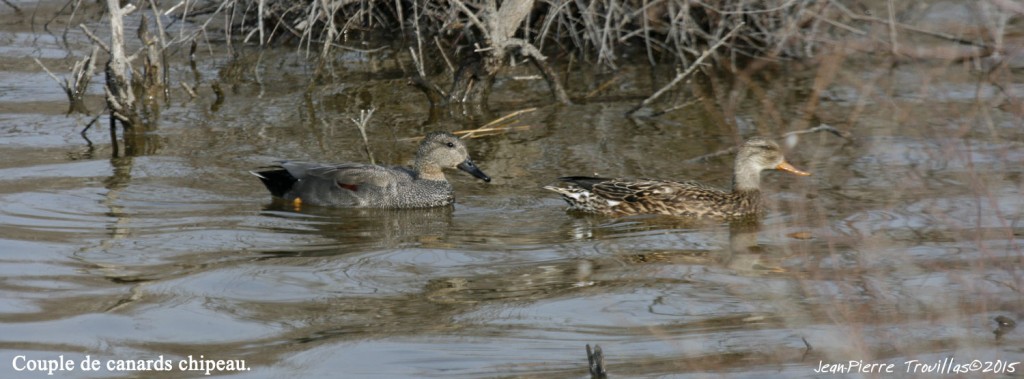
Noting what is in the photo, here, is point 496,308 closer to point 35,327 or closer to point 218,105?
point 35,327

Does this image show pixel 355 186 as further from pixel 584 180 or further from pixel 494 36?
pixel 494 36

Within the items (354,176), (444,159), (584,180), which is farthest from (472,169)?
(584,180)

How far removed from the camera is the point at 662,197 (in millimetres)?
9273

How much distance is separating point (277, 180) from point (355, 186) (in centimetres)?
54

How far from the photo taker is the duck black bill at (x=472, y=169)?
9.91m

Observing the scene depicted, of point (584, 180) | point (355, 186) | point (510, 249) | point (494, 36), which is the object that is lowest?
point (510, 249)

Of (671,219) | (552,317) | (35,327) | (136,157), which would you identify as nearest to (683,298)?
(552,317)

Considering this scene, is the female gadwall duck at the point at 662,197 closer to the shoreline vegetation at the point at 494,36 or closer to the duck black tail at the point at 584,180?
the duck black tail at the point at 584,180

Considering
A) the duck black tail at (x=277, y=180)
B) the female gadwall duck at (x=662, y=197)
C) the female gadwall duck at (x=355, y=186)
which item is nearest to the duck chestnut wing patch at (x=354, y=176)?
the female gadwall duck at (x=355, y=186)

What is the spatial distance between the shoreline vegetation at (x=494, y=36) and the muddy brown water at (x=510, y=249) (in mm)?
345

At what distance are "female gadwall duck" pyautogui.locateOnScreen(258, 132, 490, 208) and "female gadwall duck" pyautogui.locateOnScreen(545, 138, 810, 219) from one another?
0.90 meters

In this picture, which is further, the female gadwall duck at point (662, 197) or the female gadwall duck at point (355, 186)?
the female gadwall duck at point (355, 186)

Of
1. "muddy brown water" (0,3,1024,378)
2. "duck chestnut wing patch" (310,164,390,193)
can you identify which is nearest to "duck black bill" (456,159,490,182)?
"muddy brown water" (0,3,1024,378)

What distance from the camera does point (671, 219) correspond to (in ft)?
30.2
